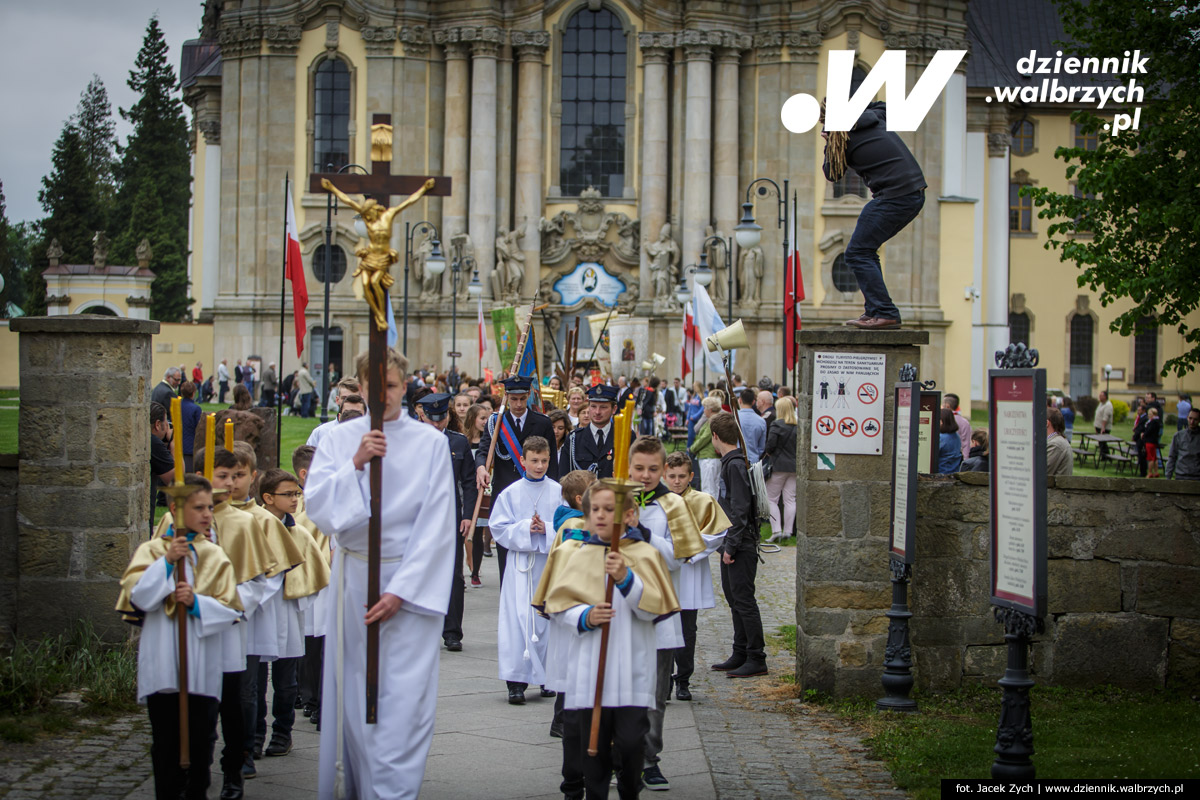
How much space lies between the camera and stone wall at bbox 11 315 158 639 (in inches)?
371

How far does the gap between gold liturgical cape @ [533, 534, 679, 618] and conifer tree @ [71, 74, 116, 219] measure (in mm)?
96134

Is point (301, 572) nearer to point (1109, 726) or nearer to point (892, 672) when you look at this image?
point (892, 672)

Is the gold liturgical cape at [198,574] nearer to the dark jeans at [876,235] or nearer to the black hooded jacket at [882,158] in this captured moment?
the dark jeans at [876,235]

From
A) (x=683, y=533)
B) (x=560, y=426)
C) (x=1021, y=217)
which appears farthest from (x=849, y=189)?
(x=683, y=533)

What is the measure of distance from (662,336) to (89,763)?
39105mm

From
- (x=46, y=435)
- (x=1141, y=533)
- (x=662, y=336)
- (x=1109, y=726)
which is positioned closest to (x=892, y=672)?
(x=1109, y=726)

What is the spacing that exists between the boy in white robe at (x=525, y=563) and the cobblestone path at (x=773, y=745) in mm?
1113

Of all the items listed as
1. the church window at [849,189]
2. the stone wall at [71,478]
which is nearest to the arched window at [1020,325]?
the church window at [849,189]

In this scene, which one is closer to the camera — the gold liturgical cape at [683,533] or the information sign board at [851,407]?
the gold liturgical cape at [683,533]

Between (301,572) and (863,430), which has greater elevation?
(863,430)

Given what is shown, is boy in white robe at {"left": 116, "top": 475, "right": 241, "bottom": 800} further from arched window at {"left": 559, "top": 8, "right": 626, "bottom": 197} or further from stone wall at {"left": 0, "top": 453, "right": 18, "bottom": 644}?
arched window at {"left": 559, "top": 8, "right": 626, "bottom": 197}

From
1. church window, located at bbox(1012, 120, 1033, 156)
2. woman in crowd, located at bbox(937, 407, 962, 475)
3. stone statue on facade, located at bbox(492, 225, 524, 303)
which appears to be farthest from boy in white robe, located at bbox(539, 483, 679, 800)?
church window, located at bbox(1012, 120, 1033, 156)

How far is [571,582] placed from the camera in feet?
21.6

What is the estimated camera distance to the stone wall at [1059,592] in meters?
9.43
